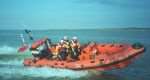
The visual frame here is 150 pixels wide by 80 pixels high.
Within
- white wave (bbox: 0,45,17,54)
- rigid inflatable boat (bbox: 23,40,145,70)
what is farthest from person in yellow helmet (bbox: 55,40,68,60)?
white wave (bbox: 0,45,17,54)

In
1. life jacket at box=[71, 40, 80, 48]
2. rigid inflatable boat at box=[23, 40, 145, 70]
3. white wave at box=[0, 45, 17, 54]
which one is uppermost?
life jacket at box=[71, 40, 80, 48]

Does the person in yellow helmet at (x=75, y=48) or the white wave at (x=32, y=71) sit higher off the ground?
the person in yellow helmet at (x=75, y=48)

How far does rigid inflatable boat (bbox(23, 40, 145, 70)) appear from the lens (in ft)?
10.0

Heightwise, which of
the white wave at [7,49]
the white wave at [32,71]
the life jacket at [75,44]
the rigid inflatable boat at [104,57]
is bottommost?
the white wave at [32,71]

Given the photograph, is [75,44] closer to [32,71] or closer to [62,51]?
[62,51]

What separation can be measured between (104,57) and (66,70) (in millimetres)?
350

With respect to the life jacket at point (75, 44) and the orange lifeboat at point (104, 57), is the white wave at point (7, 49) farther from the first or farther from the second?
the life jacket at point (75, 44)

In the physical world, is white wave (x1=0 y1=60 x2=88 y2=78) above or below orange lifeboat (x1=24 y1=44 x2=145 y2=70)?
below

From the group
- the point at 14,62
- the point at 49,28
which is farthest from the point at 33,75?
the point at 49,28

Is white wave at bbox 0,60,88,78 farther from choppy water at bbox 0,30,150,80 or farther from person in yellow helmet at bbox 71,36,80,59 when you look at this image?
person in yellow helmet at bbox 71,36,80,59

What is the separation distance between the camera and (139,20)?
3.13m

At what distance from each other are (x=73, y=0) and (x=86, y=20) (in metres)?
0.21

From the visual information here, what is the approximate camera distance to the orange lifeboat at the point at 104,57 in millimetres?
3061

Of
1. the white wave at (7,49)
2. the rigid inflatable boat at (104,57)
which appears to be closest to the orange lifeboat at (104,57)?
the rigid inflatable boat at (104,57)
